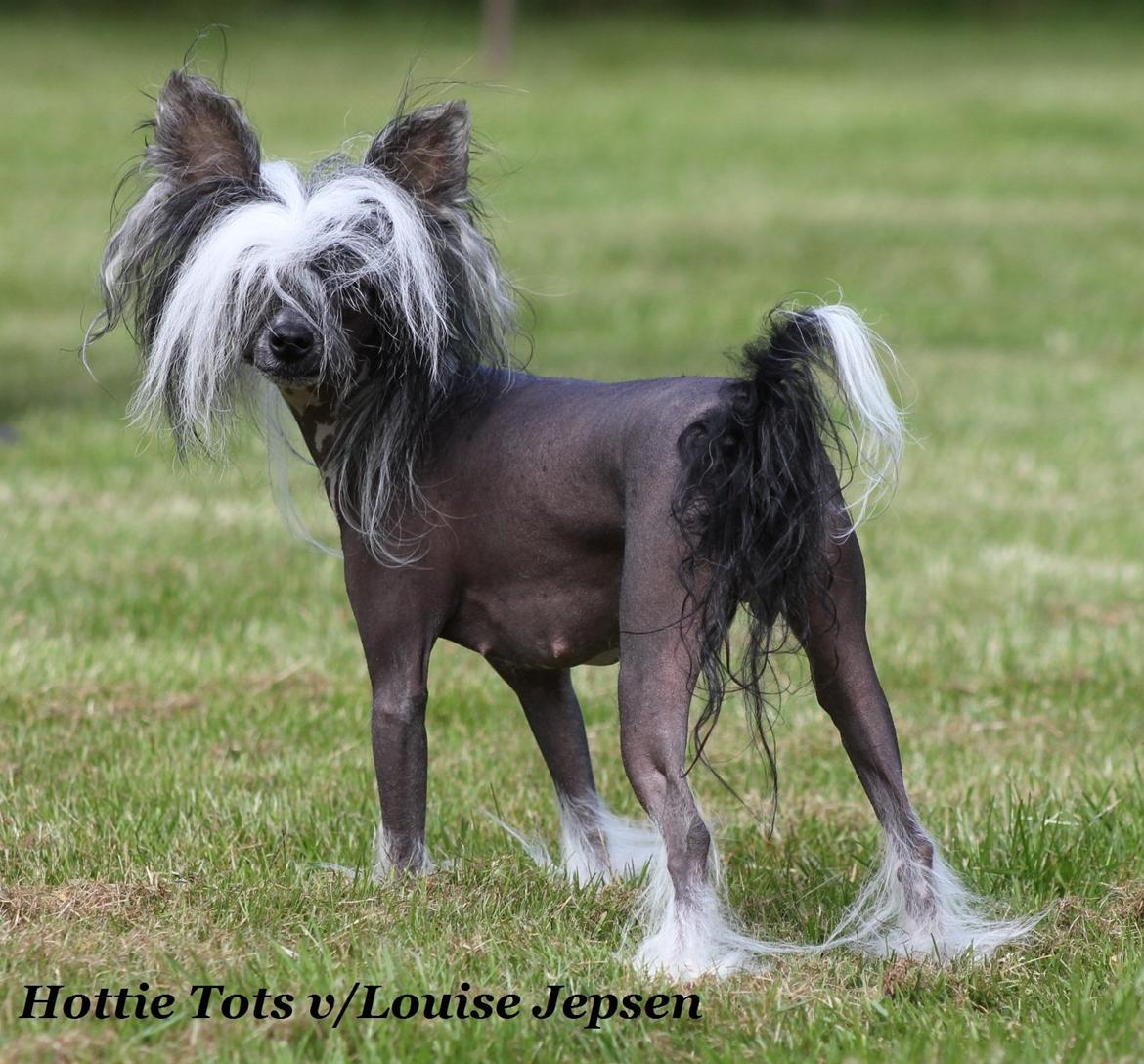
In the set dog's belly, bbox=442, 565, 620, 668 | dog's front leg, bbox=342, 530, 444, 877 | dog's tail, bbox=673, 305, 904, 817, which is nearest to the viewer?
dog's tail, bbox=673, 305, 904, 817

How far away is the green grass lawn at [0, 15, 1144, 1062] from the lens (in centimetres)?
310

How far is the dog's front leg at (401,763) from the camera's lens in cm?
356

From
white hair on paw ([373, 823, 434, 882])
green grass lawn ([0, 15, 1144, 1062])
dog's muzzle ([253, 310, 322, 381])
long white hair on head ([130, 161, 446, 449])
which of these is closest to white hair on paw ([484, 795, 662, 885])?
green grass lawn ([0, 15, 1144, 1062])

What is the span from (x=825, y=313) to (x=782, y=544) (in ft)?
1.46

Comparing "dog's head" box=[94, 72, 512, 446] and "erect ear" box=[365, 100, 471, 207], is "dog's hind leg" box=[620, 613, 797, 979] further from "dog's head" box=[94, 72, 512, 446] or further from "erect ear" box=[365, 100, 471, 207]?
"erect ear" box=[365, 100, 471, 207]

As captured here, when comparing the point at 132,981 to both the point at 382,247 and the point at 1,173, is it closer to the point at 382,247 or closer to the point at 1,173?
the point at 382,247

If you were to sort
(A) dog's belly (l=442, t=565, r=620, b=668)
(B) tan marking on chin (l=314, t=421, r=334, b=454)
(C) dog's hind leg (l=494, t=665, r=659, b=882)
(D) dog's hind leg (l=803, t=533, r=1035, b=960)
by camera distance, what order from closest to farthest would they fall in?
(D) dog's hind leg (l=803, t=533, r=1035, b=960)
(A) dog's belly (l=442, t=565, r=620, b=668)
(B) tan marking on chin (l=314, t=421, r=334, b=454)
(C) dog's hind leg (l=494, t=665, r=659, b=882)

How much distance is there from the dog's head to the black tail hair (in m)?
0.68

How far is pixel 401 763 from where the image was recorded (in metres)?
3.59

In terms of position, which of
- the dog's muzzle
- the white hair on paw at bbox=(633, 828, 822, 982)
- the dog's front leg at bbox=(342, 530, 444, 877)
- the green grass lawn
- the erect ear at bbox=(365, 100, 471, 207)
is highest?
the erect ear at bbox=(365, 100, 471, 207)

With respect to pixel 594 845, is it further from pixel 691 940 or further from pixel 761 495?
Result: pixel 761 495

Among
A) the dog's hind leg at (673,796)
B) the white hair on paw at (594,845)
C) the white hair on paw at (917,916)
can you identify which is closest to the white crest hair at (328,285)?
the dog's hind leg at (673,796)

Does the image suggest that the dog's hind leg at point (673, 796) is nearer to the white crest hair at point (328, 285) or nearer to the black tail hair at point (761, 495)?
the black tail hair at point (761, 495)

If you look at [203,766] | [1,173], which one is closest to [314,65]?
[1,173]
